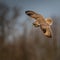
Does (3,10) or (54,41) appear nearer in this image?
(3,10)

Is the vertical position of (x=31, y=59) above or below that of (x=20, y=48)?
below

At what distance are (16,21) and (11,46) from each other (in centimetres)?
23

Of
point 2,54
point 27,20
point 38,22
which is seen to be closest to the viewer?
point 38,22

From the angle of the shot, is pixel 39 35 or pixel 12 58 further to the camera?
pixel 12 58

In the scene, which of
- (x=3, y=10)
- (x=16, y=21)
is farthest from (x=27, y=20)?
(x=3, y=10)

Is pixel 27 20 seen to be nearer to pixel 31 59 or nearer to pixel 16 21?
pixel 16 21

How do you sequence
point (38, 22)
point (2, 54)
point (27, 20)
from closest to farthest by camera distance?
1. point (38, 22)
2. point (27, 20)
3. point (2, 54)

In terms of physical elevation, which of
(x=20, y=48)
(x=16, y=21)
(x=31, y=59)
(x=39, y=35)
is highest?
(x=16, y=21)

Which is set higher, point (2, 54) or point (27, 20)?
point (27, 20)

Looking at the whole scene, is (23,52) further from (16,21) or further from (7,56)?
(16,21)

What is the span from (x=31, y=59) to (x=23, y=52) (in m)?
0.11

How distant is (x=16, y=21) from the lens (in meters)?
1.49

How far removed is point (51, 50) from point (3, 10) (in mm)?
553

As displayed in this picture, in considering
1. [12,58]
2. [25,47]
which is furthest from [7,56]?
[25,47]
